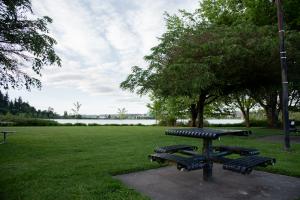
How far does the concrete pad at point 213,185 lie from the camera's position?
13.5 ft

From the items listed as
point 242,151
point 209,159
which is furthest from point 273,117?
point 209,159

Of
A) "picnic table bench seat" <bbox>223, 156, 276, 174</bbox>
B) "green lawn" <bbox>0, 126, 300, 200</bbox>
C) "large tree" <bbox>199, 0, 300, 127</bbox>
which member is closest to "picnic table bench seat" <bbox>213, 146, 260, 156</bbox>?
"picnic table bench seat" <bbox>223, 156, 276, 174</bbox>

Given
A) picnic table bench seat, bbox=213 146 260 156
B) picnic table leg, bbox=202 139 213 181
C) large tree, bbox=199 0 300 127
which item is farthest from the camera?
large tree, bbox=199 0 300 127

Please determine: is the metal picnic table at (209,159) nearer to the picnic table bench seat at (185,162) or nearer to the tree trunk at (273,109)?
the picnic table bench seat at (185,162)

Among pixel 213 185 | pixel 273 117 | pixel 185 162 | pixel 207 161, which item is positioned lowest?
pixel 213 185

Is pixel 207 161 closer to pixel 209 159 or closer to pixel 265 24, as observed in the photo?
Answer: pixel 209 159

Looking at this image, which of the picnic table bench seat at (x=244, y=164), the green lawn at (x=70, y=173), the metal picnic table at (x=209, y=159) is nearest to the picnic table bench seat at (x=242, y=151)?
the metal picnic table at (x=209, y=159)

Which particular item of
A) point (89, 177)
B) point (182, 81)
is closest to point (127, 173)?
point (89, 177)

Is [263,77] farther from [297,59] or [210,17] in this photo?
[210,17]

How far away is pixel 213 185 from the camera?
4656 millimetres

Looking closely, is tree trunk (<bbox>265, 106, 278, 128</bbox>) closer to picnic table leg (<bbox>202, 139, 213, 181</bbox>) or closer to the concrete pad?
the concrete pad

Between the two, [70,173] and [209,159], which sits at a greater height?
[209,159]

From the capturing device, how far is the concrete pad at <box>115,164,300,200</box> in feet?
13.5

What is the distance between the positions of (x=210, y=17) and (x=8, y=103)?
205 ft
